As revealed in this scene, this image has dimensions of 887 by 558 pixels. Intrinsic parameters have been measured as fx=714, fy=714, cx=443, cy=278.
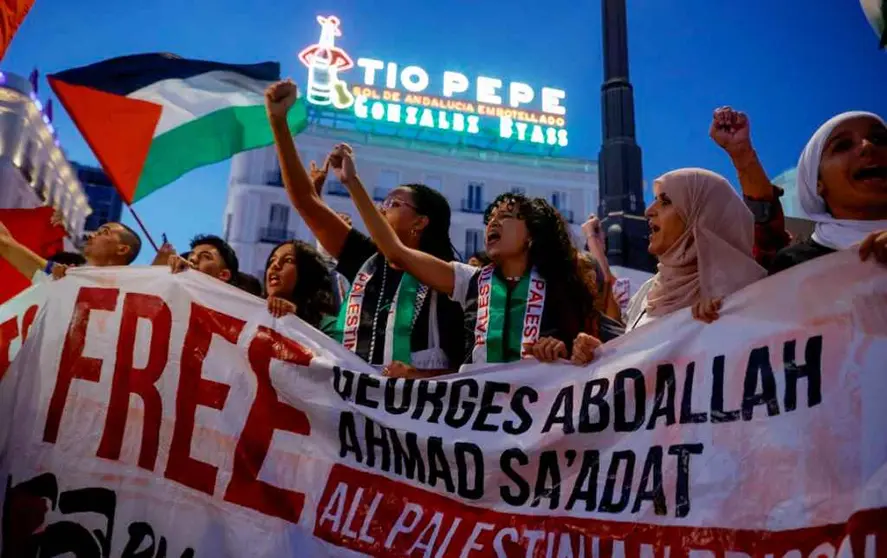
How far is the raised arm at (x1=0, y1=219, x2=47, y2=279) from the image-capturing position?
11.5 feet

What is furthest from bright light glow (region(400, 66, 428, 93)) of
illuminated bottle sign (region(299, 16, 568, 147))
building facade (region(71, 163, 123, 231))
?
building facade (region(71, 163, 123, 231))

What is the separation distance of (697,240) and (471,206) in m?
31.8

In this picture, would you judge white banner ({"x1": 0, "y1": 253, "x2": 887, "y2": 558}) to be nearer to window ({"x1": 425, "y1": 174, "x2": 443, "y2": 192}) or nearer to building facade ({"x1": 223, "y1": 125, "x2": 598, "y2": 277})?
building facade ({"x1": 223, "y1": 125, "x2": 598, "y2": 277})

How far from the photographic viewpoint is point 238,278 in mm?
4066

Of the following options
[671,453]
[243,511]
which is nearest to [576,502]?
[671,453]

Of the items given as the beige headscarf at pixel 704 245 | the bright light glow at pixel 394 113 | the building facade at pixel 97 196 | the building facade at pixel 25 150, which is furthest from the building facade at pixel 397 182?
the beige headscarf at pixel 704 245

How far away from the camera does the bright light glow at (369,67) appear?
34906 millimetres

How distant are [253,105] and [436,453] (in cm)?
270

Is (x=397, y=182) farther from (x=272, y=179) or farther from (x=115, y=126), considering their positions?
(x=115, y=126)

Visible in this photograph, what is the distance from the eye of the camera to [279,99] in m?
3.34

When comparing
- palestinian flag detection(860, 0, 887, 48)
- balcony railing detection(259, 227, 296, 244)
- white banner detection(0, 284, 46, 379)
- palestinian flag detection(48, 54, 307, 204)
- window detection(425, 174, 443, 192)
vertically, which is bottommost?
white banner detection(0, 284, 46, 379)

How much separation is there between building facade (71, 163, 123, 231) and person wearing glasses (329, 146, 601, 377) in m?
52.4

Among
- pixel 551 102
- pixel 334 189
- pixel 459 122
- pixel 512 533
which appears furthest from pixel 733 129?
pixel 551 102

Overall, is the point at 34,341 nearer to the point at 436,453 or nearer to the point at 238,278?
the point at 238,278
